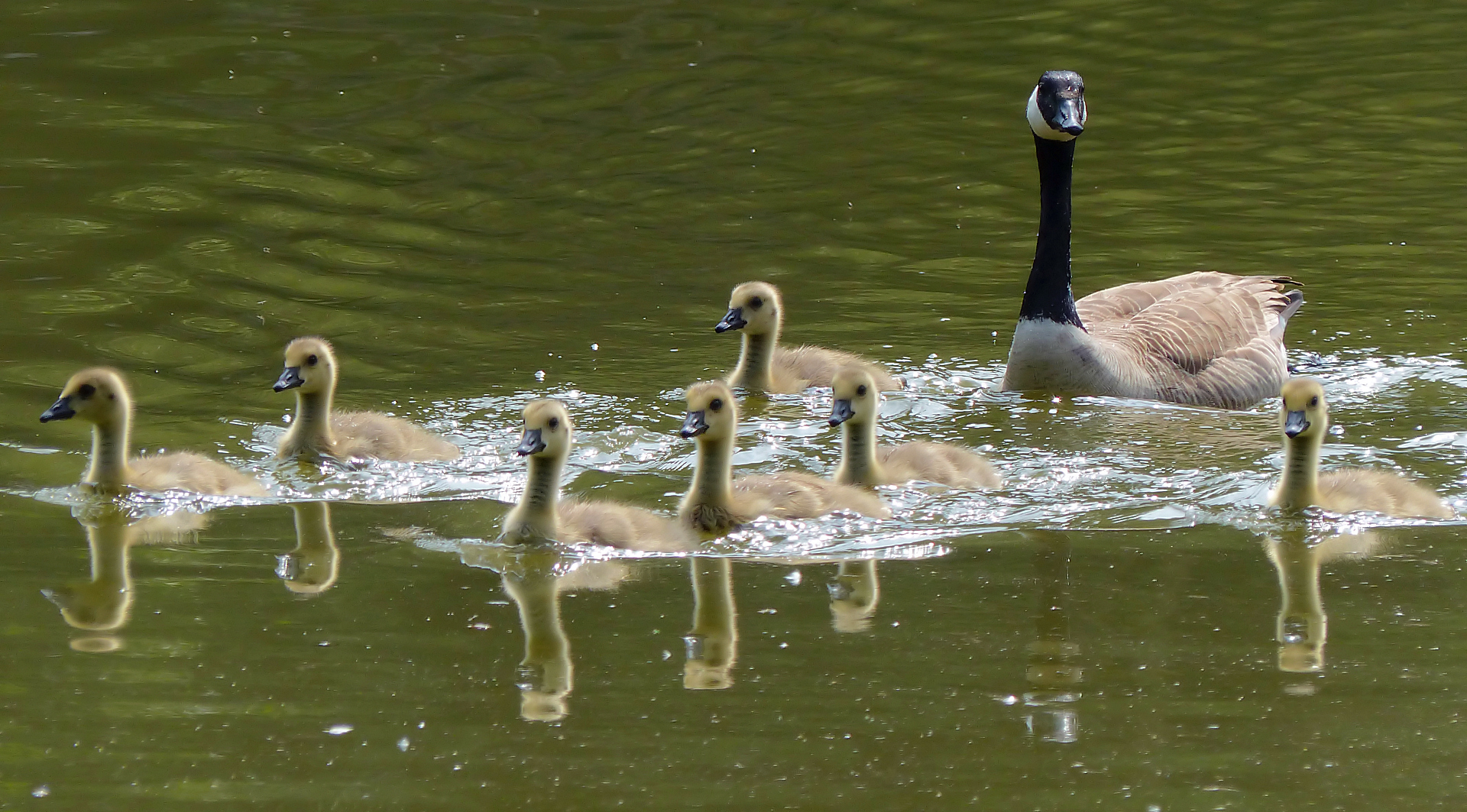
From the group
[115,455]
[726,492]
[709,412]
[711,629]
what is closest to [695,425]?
[709,412]

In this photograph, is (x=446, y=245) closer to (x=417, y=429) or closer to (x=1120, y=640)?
(x=417, y=429)

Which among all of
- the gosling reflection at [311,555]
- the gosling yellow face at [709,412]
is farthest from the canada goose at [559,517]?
the gosling reflection at [311,555]

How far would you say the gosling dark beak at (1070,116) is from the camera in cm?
999

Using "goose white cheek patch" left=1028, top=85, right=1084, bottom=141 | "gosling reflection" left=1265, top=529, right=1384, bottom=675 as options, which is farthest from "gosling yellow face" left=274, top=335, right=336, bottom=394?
"gosling reflection" left=1265, top=529, right=1384, bottom=675

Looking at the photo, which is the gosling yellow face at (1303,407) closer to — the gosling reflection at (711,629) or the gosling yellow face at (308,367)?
the gosling reflection at (711,629)

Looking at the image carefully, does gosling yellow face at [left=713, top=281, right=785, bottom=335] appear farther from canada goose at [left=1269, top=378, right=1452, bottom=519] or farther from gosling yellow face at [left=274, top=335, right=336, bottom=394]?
canada goose at [left=1269, top=378, right=1452, bottom=519]

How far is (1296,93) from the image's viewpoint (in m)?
18.0

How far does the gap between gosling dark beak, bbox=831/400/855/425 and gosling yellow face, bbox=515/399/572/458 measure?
1.21m

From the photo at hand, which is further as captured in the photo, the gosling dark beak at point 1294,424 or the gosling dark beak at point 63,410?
the gosling dark beak at point 63,410

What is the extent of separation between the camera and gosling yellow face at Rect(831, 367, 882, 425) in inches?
331

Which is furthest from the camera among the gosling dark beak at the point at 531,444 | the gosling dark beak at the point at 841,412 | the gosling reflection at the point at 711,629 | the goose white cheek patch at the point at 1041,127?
the goose white cheek patch at the point at 1041,127

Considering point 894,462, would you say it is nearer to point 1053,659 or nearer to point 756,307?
point 756,307

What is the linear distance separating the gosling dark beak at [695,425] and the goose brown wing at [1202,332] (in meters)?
3.27

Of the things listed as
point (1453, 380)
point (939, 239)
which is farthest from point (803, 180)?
point (1453, 380)
